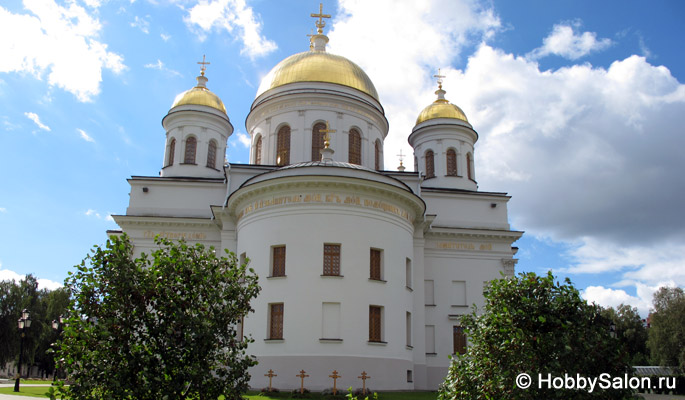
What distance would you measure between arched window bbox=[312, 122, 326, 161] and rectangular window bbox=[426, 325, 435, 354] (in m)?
9.83

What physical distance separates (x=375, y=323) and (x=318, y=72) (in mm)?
14201

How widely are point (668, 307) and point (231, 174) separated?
31279mm

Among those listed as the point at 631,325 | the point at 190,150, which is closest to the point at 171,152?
the point at 190,150

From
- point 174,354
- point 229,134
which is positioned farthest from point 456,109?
point 174,354

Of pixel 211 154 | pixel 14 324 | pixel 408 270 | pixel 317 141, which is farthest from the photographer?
pixel 14 324

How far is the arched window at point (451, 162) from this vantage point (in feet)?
102

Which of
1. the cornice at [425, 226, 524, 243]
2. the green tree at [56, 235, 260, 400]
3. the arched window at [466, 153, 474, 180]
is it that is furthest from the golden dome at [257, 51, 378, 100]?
the green tree at [56, 235, 260, 400]

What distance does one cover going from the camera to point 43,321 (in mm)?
47156

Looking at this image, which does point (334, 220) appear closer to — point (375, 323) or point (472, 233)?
point (375, 323)

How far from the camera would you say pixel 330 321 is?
20.1 metres

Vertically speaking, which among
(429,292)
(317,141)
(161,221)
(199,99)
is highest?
(199,99)

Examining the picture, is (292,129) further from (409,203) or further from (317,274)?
(317,274)

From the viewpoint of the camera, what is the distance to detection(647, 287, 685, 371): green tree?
118 ft

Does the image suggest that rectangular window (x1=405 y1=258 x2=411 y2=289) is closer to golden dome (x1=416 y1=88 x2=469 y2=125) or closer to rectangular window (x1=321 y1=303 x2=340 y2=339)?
rectangular window (x1=321 y1=303 x2=340 y2=339)
